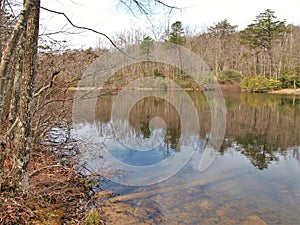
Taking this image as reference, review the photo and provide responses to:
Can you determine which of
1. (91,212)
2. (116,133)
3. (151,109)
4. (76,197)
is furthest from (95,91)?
(151,109)

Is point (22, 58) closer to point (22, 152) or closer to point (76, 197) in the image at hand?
point (22, 152)

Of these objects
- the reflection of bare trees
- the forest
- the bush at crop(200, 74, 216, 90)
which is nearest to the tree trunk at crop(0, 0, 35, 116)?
the forest

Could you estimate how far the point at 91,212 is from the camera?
3.56m

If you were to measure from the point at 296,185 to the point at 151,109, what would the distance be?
11.0 metres

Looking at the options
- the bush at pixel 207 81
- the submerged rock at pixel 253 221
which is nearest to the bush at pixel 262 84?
the bush at pixel 207 81

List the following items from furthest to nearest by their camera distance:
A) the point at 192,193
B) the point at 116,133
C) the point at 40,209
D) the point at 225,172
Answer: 1. the point at 116,133
2. the point at 225,172
3. the point at 192,193
4. the point at 40,209

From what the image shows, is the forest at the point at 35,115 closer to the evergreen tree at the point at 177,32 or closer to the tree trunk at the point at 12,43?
the tree trunk at the point at 12,43

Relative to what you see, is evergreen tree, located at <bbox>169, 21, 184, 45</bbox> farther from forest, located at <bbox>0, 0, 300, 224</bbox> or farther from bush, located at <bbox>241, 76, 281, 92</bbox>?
forest, located at <bbox>0, 0, 300, 224</bbox>

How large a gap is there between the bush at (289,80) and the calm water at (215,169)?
16.8 m

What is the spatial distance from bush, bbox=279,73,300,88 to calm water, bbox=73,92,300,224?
16.8 meters

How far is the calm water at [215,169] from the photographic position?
411 centimetres

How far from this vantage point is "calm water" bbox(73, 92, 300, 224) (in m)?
4.11

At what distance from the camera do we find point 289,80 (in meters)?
27.0

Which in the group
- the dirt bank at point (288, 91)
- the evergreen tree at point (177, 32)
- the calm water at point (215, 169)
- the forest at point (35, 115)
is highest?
the evergreen tree at point (177, 32)
